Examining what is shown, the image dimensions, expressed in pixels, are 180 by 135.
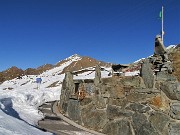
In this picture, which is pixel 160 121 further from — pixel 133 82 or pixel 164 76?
pixel 133 82

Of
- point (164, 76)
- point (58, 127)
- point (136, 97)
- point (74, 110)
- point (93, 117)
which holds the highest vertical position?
point (164, 76)

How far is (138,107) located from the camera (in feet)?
30.2

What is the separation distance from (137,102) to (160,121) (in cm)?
105

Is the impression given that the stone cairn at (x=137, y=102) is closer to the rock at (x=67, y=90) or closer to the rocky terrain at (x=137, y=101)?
the rocky terrain at (x=137, y=101)

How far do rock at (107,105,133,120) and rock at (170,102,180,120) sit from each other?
4.55 ft

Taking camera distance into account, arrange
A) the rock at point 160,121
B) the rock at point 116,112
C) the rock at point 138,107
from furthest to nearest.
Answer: the rock at point 116,112 < the rock at point 138,107 < the rock at point 160,121

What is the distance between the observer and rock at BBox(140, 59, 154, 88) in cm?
936

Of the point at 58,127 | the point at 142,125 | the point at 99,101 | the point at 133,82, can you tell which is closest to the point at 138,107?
the point at 142,125

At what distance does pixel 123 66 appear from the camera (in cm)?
1111

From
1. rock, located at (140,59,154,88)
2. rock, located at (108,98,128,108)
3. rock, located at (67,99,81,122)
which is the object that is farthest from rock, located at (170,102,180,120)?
rock, located at (67,99,81,122)

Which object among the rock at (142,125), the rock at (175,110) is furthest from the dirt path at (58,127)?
the rock at (175,110)

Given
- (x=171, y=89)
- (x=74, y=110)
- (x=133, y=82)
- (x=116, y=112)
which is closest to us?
(x=171, y=89)

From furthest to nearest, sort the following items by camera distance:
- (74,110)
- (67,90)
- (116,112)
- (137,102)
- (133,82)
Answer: (67,90) → (74,110) → (116,112) → (133,82) → (137,102)

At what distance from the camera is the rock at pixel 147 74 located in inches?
368
